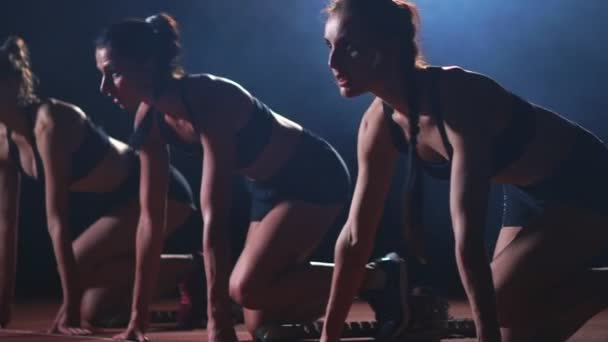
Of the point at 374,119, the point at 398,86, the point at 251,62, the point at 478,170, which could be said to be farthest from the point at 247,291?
the point at 251,62

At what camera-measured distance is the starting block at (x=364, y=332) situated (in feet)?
7.22

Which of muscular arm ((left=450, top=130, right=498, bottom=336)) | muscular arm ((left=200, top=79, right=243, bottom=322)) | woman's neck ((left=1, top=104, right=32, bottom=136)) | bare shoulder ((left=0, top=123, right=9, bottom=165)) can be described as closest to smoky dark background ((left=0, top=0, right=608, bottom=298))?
bare shoulder ((left=0, top=123, right=9, bottom=165))

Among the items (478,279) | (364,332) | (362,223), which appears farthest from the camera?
(364,332)

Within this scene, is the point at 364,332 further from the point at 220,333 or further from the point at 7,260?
the point at 7,260

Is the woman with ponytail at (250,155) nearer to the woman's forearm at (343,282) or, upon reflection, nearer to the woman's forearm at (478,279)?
the woman's forearm at (343,282)

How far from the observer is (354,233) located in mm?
1650

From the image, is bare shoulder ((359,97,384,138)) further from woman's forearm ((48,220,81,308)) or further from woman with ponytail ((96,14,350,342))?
woman's forearm ((48,220,81,308))

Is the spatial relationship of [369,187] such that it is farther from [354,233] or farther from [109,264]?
[109,264]

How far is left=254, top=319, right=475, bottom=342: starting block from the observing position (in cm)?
220

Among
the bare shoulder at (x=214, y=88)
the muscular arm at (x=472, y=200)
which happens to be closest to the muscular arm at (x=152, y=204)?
the bare shoulder at (x=214, y=88)

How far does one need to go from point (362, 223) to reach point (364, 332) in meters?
0.77

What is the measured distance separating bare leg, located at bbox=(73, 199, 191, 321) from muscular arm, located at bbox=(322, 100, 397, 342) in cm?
131

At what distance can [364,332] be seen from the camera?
2350 mm

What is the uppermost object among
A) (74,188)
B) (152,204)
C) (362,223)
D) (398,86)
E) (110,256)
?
(398,86)
